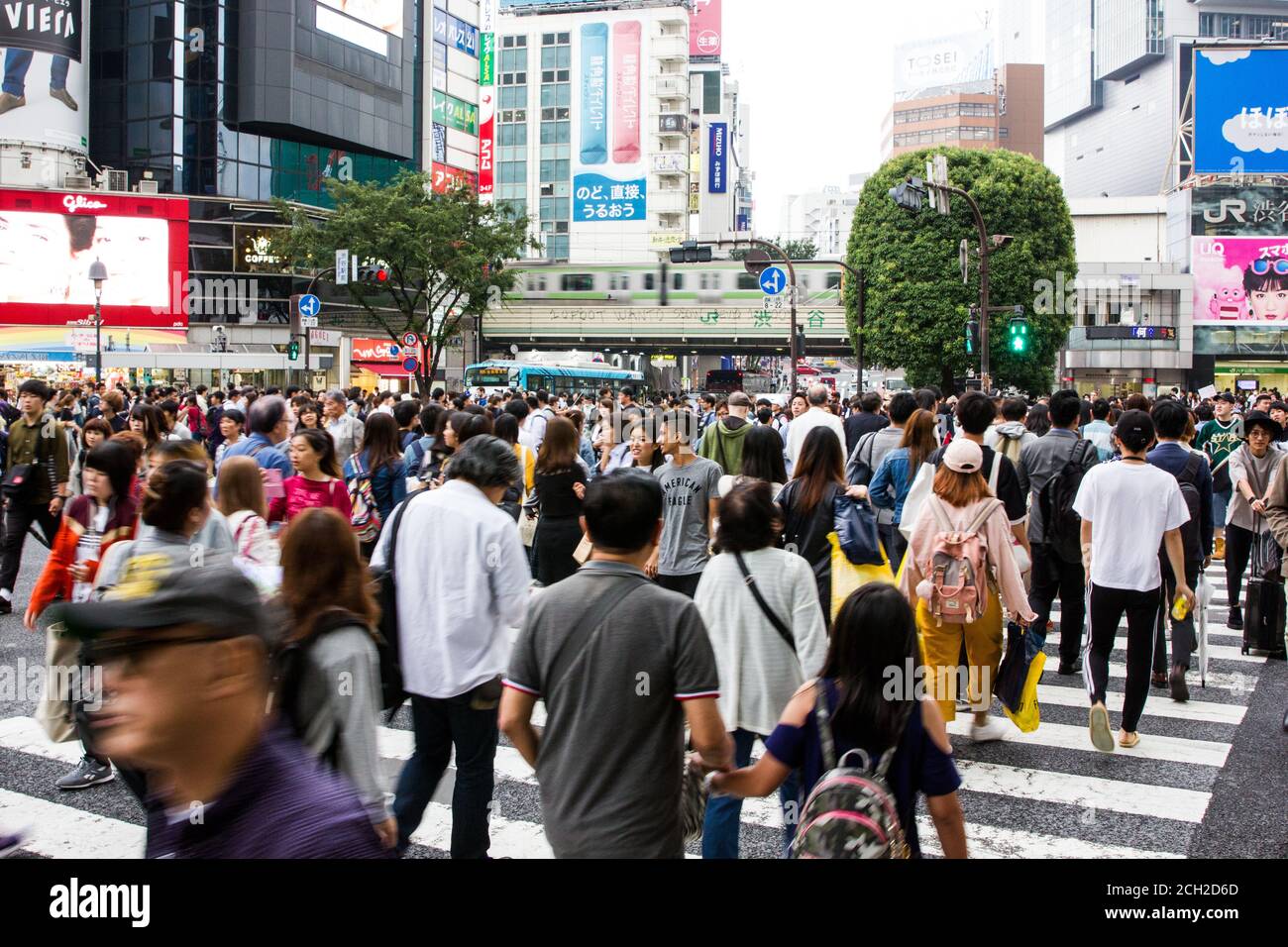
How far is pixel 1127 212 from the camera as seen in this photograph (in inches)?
2958

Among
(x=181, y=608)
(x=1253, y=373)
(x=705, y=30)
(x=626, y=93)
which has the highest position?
(x=705, y=30)

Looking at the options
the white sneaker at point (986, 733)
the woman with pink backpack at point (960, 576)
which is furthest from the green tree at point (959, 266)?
the woman with pink backpack at point (960, 576)

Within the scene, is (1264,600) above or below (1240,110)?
below

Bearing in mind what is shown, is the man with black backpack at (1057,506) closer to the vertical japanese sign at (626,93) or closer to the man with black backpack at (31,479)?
the man with black backpack at (31,479)

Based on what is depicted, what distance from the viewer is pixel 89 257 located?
44344mm

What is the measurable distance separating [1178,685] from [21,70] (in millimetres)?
49525

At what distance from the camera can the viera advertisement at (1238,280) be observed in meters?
57.6

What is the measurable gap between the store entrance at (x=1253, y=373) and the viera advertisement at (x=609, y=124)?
139 ft

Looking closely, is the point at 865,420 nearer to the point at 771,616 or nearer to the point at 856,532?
the point at 856,532

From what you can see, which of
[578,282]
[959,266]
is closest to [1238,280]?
[959,266]

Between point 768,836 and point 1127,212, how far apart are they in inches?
3140

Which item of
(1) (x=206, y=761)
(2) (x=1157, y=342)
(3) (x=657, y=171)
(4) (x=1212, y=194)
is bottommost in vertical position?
(1) (x=206, y=761)
